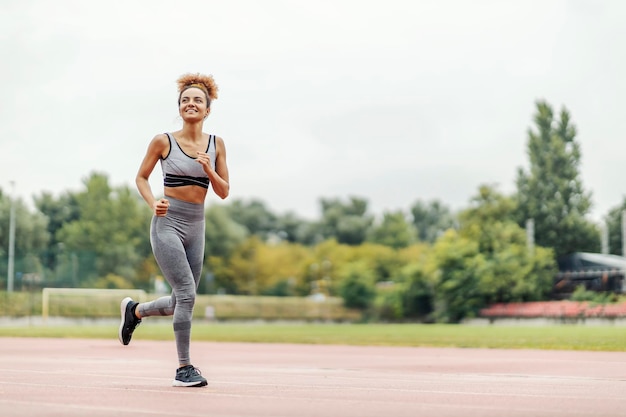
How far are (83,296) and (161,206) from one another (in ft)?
161

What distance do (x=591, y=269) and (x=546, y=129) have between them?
11176 mm

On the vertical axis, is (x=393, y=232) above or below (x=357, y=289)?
above

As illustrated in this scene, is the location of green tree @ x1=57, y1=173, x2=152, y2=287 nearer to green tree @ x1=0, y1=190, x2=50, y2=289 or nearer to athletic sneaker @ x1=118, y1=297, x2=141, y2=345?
green tree @ x1=0, y1=190, x2=50, y2=289

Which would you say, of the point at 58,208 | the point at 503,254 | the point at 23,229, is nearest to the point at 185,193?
the point at 503,254

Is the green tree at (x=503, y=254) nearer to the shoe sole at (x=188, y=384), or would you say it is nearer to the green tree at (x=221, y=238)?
the green tree at (x=221, y=238)

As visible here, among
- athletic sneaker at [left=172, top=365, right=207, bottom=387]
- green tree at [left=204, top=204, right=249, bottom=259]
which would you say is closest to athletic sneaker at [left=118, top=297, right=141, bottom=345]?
athletic sneaker at [left=172, top=365, right=207, bottom=387]

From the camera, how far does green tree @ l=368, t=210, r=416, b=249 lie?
142m

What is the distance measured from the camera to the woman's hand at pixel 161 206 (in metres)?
8.40

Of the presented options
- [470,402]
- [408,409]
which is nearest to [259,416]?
[408,409]

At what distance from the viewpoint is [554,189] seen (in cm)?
7469

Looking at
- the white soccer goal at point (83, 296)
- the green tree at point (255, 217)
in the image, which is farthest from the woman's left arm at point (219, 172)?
the green tree at point (255, 217)

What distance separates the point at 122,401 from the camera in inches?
282

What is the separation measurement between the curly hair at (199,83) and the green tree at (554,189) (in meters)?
67.1

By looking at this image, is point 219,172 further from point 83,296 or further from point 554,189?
point 554,189
